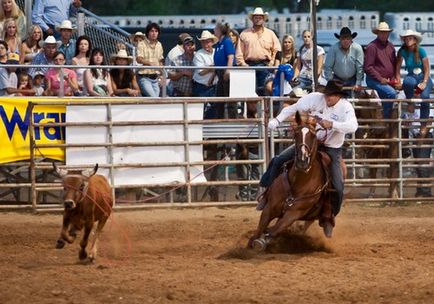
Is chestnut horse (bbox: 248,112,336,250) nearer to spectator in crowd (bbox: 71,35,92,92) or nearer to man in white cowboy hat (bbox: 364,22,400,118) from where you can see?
spectator in crowd (bbox: 71,35,92,92)

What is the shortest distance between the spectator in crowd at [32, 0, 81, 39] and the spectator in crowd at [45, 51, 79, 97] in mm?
1707

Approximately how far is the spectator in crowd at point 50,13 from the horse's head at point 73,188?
22.9 ft

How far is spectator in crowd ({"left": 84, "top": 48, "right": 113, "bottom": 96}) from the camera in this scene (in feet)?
57.2

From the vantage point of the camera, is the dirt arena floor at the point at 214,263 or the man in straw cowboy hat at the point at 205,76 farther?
the man in straw cowboy hat at the point at 205,76

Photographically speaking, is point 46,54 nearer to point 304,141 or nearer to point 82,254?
point 82,254

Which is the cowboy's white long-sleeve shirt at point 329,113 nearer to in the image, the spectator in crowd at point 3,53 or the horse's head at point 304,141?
the horse's head at point 304,141

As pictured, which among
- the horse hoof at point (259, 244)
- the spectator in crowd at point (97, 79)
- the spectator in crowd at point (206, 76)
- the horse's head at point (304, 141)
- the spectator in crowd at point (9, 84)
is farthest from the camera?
the spectator in crowd at point (206, 76)

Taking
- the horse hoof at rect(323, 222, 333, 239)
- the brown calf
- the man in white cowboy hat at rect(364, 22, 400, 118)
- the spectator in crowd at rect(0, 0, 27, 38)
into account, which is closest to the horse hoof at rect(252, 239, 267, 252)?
the horse hoof at rect(323, 222, 333, 239)

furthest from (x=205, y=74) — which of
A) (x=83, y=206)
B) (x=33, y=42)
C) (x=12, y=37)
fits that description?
(x=83, y=206)

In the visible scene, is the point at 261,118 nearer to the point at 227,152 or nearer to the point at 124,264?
the point at 227,152

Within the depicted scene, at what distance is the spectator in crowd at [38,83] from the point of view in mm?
17234

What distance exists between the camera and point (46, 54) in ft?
57.0

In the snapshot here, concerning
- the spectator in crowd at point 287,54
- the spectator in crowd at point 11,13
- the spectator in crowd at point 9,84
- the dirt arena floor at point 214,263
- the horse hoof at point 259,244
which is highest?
the spectator in crowd at point 11,13

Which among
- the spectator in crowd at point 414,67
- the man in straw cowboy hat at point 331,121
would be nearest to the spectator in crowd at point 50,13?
the spectator in crowd at point 414,67
